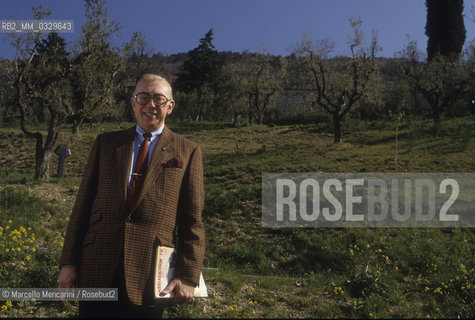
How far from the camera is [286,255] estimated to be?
895 centimetres

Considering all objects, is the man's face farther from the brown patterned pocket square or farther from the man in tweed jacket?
the brown patterned pocket square

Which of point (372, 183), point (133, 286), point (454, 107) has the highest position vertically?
point (454, 107)

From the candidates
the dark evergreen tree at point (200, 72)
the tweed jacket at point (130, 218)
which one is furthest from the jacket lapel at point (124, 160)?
the dark evergreen tree at point (200, 72)

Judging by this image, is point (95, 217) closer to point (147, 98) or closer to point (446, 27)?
point (147, 98)

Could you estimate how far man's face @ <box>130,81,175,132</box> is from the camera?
2.77 metres

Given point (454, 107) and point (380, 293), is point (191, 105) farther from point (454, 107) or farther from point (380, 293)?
point (380, 293)

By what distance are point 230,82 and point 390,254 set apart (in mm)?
45590

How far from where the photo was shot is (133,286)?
8.35ft

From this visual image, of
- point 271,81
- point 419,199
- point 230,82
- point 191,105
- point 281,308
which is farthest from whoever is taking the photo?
point 230,82

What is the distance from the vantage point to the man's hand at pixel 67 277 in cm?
263

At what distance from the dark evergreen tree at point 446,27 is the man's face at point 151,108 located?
4071 cm

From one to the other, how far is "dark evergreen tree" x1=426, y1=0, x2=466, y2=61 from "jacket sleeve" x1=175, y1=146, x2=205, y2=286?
40686 millimetres

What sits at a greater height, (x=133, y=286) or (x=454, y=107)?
(x=454, y=107)

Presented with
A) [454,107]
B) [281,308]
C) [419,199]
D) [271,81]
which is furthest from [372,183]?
[454,107]
